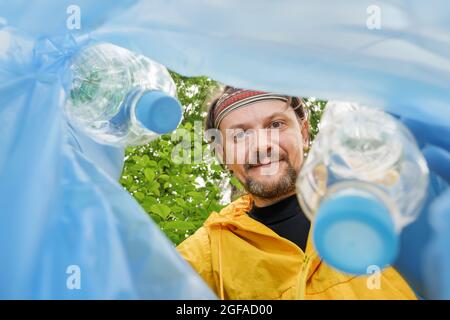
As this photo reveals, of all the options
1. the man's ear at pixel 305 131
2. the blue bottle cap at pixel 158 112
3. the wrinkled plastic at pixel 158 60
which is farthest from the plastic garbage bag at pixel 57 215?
the man's ear at pixel 305 131

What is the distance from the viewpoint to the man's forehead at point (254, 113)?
4.80ft

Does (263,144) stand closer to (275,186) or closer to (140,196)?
(275,186)

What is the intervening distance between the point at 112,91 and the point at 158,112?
0.20m

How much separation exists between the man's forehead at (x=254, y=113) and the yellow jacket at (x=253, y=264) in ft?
0.76

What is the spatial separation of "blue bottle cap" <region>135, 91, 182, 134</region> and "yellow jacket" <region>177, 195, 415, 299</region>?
36cm

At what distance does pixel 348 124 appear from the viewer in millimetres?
848

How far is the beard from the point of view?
1.52 m

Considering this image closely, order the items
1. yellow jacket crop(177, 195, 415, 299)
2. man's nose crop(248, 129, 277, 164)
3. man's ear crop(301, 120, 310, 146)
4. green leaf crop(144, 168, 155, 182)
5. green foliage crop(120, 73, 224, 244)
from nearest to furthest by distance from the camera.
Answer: yellow jacket crop(177, 195, 415, 299) → man's nose crop(248, 129, 277, 164) → man's ear crop(301, 120, 310, 146) → green foliage crop(120, 73, 224, 244) → green leaf crop(144, 168, 155, 182)

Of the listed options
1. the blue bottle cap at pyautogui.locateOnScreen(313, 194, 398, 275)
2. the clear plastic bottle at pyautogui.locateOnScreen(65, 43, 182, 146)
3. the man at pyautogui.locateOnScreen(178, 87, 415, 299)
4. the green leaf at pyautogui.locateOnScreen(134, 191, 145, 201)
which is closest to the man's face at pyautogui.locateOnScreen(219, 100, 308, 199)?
the man at pyautogui.locateOnScreen(178, 87, 415, 299)

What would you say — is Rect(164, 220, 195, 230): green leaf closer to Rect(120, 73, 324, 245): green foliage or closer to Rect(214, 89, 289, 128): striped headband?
Rect(120, 73, 324, 245): green foliage

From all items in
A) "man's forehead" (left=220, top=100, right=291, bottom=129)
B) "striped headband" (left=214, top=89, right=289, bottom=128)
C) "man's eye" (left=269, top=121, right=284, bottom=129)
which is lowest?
"man's eye" (left=269, top=121, right=284, bottom=129)
